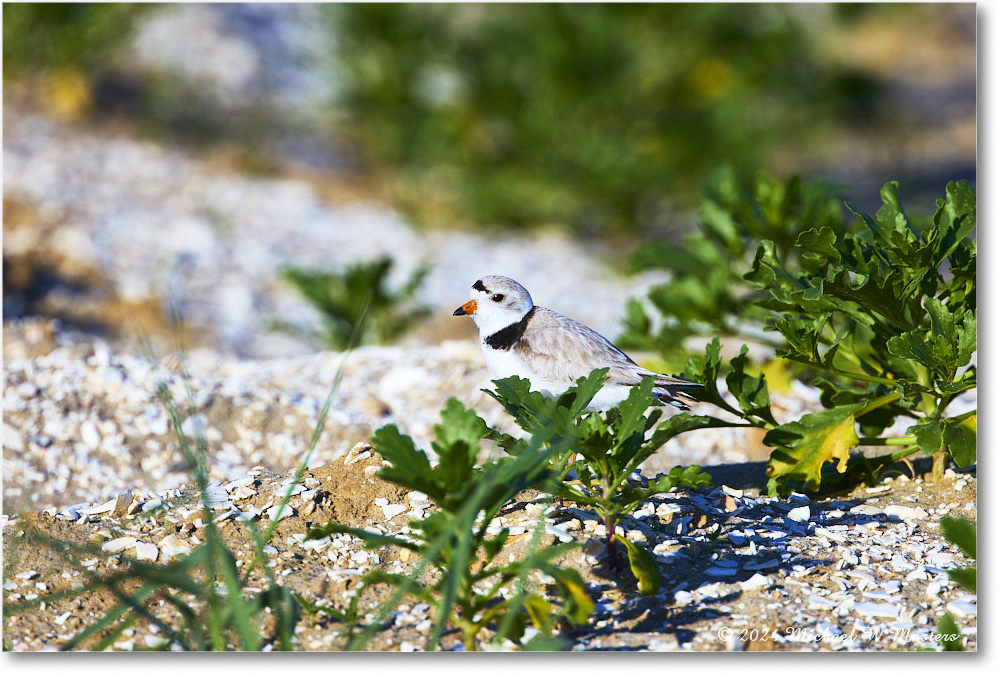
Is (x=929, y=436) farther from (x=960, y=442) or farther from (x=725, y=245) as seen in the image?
(x=725, y=245)

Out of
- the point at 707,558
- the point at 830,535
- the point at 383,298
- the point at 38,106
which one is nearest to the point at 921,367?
the point at 830,535

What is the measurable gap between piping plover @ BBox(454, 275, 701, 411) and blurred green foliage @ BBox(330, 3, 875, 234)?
4.82 metres

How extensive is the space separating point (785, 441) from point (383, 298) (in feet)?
8.70

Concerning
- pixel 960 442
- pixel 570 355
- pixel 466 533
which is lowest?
pixel 466 533

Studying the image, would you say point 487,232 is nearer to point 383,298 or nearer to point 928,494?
point 383,298

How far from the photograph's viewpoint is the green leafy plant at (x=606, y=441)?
2.34 m

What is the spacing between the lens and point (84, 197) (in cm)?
691

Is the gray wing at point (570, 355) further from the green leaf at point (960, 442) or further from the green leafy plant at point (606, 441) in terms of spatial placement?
the green leaf at point (960, 442)

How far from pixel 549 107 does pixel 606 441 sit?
5.80 meters

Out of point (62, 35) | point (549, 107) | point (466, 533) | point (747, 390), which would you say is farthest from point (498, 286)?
point (62, 35)

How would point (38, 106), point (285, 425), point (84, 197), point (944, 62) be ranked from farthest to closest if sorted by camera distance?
1. point (944, 62)
2. point (38, 106)
3. point (84, 197)
4. point (285, 425)

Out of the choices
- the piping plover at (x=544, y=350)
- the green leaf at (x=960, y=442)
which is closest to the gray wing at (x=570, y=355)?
the piping plover at (x=544, y=350)

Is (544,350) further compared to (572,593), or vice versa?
(544,350)

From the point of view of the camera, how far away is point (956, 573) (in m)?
2.18
